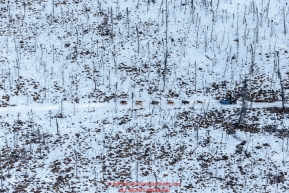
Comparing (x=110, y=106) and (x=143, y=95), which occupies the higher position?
(x=143, y=95)

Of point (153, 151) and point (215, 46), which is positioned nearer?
point (153, 151)

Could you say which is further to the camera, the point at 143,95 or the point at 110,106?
the point at 143,95

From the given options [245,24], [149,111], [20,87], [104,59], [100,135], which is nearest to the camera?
[100,135]

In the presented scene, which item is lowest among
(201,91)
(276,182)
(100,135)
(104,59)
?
(276,182)

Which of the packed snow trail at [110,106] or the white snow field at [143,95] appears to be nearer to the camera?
the white snow field at [143,95]

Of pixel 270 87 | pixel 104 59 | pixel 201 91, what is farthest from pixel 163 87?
pixel 270 87

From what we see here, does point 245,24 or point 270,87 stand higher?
Answer: point 245,24

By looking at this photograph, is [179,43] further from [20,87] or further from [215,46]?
[20,87]

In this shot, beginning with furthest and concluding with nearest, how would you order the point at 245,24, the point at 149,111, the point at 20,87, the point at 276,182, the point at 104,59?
the point at 245,24 → the point at 104,59 → the point at 20,87 → the point at 149,111 → the point at 276,182
